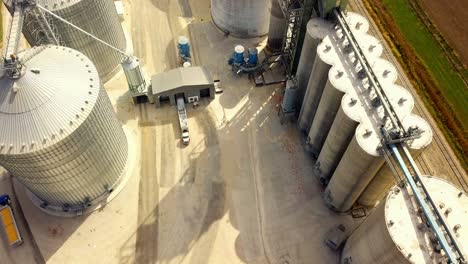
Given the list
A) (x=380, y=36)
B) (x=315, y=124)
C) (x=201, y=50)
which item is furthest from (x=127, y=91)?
(x=380, y=36)

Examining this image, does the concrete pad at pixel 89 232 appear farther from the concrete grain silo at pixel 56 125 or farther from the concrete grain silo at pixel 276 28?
the concrete grain silo at pixel 276 28

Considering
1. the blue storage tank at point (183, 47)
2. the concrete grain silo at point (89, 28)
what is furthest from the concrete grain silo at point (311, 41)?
the concrete grain silo at point (89, 28)

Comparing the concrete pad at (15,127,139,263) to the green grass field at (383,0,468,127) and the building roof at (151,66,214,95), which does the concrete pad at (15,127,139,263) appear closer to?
the building roof at (151,66,214,95)

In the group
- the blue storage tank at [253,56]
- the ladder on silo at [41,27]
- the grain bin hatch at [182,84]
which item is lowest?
the grain bin hatch at [182,84]

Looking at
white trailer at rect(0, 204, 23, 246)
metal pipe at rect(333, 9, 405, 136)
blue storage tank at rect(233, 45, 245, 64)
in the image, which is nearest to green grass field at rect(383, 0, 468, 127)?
metal pipe at rect(333, 9, 405, 136)

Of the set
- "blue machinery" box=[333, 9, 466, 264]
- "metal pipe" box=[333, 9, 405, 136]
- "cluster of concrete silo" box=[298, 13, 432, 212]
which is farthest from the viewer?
"cluster of concrete silo" box=[298, 13, 432, 212]

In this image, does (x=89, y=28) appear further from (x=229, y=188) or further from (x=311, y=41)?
(x=311, y=41)
